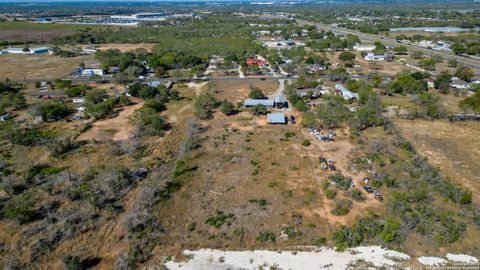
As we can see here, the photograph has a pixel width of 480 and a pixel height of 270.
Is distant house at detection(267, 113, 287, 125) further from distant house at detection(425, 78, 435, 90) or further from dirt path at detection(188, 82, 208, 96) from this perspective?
distant house at detection(425, 78, 435, 90)

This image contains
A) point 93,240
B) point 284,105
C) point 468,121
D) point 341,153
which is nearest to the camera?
point 93,240

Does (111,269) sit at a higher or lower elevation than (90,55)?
lower

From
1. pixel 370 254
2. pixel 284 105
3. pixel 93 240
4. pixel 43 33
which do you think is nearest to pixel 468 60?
pixel 284 105

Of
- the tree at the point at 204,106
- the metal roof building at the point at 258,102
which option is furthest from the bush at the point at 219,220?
the metal roof building at the point at 258,102

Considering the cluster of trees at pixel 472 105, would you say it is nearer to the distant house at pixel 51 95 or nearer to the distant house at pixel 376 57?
the distant house at pixel 376 57

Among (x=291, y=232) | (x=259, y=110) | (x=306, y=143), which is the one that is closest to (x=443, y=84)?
(x=259, y=110)

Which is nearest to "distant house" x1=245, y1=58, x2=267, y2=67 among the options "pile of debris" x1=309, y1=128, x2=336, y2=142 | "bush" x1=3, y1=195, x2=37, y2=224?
"pile of debris" x1=309, y1=128, x2=336, y2=142

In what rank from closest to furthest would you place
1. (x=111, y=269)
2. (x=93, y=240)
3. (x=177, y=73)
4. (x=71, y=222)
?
(x=111, y=269) < (x=93, y=240) < (x=71, y=222) < (x=177, y=73)

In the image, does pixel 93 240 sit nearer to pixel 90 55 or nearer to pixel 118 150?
pixel 118 150
